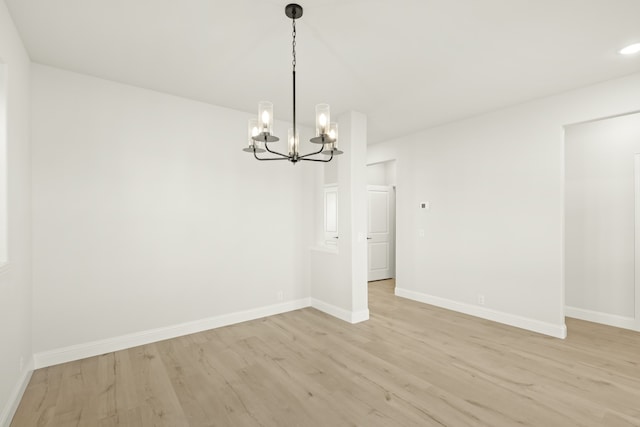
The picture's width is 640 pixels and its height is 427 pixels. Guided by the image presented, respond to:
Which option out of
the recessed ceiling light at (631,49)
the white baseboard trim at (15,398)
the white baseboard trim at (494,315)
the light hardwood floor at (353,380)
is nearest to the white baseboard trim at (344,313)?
the light hardwood floor at (353,380)

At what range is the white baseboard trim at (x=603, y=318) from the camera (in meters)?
3.82

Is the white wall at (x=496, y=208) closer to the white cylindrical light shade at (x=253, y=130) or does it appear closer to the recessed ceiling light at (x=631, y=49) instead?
the recessed ceiling light at (x=631, y=49)

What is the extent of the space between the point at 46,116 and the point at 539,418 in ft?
16.0

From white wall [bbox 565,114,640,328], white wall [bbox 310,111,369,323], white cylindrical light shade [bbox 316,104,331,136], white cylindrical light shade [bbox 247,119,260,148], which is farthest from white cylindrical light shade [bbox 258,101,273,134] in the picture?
white wall [bbox 565,114,640,328]

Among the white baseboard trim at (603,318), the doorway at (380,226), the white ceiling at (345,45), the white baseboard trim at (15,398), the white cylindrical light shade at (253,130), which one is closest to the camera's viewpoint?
the white baseboard trim at (15,398)

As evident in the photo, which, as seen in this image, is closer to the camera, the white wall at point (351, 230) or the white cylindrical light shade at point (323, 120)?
the white cylindrical light shade at point (323, 120)

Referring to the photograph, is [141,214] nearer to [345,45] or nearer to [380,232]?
[345,45]

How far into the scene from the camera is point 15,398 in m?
2.31

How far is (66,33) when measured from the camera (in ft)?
8.13

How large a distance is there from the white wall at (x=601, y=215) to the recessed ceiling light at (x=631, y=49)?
1.65 m

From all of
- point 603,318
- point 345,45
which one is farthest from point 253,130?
point 603,318

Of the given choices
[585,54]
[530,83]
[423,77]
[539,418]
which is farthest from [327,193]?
[539,418]

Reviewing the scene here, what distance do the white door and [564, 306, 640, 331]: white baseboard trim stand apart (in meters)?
3.40

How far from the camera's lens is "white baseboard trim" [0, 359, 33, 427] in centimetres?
Answer: 207
